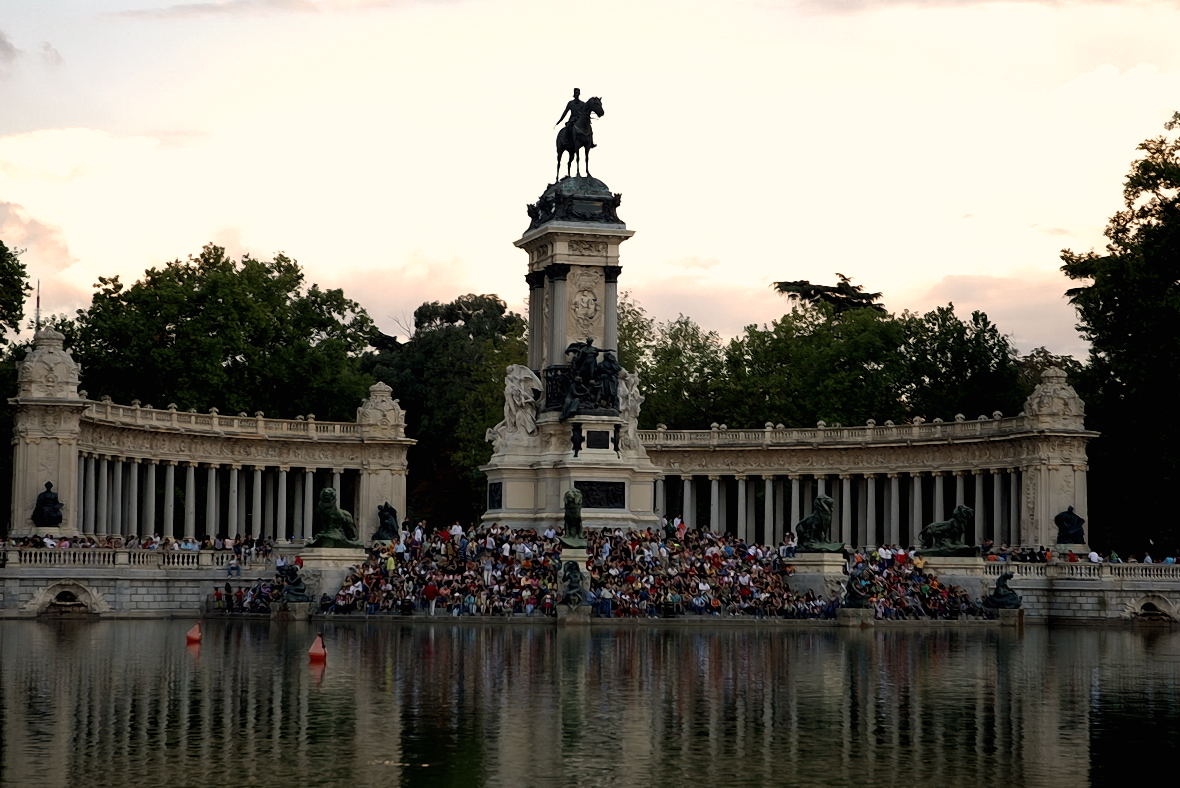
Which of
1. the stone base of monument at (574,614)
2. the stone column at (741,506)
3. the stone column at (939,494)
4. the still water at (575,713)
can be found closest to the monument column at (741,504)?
the stone column at (741,506)

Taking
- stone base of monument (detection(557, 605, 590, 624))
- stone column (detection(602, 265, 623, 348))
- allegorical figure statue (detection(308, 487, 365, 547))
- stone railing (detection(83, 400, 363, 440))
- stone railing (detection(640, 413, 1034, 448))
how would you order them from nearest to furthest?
stone base of monument (detection(557, 605, 590, 624)), allegorical figure statue (detection(308, 487, 365, 547)), stone column (detection(602, 265, 623, 348)), stone railing (detection(83, 400, 363, 440)), stone railing (detection(640, 413, 1034, 448))

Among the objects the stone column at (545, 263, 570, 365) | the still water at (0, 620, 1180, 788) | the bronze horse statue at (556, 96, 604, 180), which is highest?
the bronze horse statue at (556, 96, 604, 180)

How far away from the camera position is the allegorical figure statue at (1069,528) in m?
75.9

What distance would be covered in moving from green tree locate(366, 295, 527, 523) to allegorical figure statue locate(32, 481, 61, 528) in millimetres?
34373

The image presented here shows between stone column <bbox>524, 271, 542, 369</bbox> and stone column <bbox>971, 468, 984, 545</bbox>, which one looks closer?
stone column <bbox>524, 271, 542, 369</bbox>

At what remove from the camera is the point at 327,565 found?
6078 centimetres

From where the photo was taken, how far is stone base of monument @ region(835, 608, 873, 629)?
185 feet

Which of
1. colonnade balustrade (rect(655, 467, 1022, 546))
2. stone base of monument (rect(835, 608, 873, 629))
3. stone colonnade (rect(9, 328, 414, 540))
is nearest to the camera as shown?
stone base of monument (rect(835, 608, 873, 629))

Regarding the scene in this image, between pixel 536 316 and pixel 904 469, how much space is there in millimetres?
24581

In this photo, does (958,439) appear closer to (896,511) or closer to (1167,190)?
(896,511)

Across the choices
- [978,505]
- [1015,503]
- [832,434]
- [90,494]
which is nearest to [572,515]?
[90,494]

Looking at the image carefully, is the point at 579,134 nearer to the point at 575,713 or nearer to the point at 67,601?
the point at 67,601

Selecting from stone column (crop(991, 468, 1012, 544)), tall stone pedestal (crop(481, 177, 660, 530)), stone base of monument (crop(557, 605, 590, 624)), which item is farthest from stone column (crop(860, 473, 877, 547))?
stone base of monument (crop(557, 605, 590, 624))

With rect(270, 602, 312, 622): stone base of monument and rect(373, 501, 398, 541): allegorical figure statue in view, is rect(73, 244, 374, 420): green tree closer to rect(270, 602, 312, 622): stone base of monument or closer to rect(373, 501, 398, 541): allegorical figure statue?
rect(373, 501, 398, 541): allegorical figure statue
